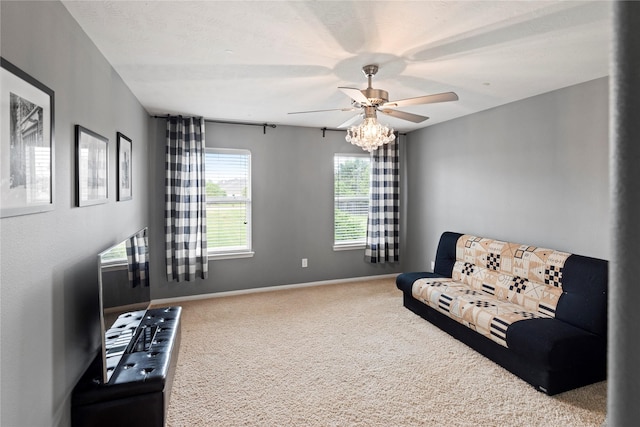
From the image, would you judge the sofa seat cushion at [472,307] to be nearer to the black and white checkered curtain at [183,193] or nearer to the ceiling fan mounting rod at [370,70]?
the ceiling fan mounting rod at [370,70]

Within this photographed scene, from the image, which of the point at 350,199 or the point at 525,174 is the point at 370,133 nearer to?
the point at 525,174

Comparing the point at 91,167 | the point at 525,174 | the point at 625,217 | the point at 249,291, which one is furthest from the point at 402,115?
the point at 249,291

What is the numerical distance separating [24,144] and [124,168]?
1701 mm

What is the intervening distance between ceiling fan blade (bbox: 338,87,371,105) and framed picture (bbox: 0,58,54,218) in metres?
1.62

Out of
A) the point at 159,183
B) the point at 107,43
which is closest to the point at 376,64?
the point at 107,43

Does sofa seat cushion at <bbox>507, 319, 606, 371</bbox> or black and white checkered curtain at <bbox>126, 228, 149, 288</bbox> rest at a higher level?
black and white checkered curtain at <bbox>126, 228, 149, 288</bbox>

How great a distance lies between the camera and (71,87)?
1914 millimetres

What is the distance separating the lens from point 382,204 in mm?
5371

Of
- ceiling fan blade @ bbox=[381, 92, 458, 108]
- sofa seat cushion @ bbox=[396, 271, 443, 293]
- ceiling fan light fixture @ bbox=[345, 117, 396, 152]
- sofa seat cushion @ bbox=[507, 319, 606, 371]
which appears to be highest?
ceiling fan blade @ bbox=[381, 92, 458, 108]

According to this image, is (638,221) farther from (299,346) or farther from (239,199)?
(239,199)

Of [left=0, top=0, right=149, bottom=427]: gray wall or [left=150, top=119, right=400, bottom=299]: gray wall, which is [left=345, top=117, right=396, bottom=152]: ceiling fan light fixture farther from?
[left=150, top=119, right=400, bottom=299]: gray wall

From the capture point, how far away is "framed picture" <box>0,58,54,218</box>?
50.6 inches

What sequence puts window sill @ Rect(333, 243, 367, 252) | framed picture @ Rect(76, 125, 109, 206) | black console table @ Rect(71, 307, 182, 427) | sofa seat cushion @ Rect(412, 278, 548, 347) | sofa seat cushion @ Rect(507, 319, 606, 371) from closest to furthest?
black console table @ Rect(71, 307, 182, 427) → framed picture @ Rect(76, 125, 109, 206) → sofa seat cushion @ Rect(507, 319, 606, 371) → sofa seat cushion @ Rect(412, 278, 548, 347) → window sill @ Rect(333, 243, 367, 252)

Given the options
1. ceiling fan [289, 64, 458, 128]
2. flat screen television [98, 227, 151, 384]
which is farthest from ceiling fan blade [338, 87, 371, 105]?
flat screen television [98, 227, 151, 384]
